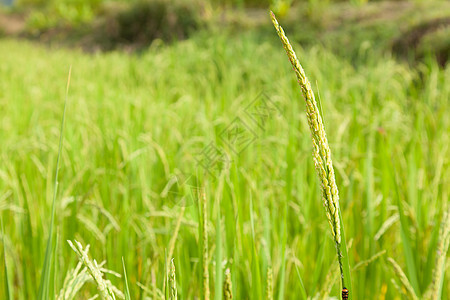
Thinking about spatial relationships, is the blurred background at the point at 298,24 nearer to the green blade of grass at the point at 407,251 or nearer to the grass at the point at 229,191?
the grass at the point at 229,191

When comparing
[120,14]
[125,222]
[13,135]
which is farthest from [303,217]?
[120,14]

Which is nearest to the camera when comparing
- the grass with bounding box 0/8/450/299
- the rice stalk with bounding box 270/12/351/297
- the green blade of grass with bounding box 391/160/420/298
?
the rice stalk with bounding box 270/12/351/297

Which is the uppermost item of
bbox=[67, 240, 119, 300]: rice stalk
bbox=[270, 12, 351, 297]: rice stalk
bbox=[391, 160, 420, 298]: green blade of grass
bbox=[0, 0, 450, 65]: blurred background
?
bbox=[0, 0, 450, 65]: blurred background

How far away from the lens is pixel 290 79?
332cm

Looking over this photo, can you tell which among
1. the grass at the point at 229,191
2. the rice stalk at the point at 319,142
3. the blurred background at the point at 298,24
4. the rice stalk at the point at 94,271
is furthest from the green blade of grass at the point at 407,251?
the blurred background at the point at 298,24

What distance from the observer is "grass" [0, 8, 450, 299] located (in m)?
0.92

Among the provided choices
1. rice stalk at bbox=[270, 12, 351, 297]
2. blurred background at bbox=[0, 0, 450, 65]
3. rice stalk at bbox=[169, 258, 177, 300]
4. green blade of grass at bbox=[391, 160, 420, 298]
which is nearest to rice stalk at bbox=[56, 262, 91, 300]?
rice stalk at bbox=[169, 258, 177, 300]

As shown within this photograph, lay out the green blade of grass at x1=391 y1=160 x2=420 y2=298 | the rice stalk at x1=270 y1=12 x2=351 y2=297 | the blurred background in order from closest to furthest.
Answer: the rice stalk at x1=270 y1=12 x2=351 y2=297, the green blade of grass at x1=391 y1=160 x2=420 y2=298, the blurred background

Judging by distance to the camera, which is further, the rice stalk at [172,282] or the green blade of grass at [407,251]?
the green blade of grass at [407,251]

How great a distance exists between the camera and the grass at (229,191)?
92cm

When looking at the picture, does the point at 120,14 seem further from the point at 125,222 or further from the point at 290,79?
the point at 125,222

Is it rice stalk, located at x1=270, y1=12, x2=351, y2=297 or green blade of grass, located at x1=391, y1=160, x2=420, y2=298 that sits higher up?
rice stalk, located at x1=270, y1=12, x2=351, y2=297

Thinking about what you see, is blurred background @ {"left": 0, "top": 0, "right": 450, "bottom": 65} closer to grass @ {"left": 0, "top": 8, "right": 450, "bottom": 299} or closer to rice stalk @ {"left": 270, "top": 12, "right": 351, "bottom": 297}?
grass @ {"left": 0, "top": 8, "right": 450, "bottom": 299}

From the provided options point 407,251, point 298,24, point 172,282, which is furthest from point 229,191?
point 298,24
